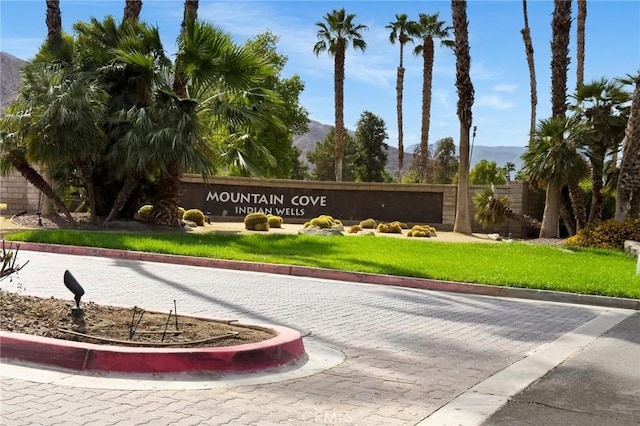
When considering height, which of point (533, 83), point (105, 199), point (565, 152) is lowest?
point (105, 199)

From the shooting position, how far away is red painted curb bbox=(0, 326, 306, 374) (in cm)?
512

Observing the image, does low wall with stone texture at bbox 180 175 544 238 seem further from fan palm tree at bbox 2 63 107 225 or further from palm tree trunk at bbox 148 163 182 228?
fan palm tree at bbox 2 63 107 225

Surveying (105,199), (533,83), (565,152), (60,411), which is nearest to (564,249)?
(565,152)

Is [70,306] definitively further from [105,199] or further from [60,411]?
[105,199]

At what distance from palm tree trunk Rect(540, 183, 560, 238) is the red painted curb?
2058 cm

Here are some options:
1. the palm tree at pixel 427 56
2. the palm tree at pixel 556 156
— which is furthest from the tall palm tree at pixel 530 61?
the palm tree at pixel 556 156

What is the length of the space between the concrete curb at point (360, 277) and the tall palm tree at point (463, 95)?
1529 centimetres

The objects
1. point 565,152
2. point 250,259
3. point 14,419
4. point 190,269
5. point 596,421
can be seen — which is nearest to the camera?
point 14,419

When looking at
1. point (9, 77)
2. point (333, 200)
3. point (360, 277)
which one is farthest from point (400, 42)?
point (9, 77)

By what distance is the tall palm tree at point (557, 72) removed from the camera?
909 inches

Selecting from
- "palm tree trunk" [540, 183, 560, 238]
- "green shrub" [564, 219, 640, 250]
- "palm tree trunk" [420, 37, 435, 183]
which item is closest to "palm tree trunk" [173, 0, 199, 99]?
"green shrub" [564, 219, 640, 250]

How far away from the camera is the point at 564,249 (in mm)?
18938

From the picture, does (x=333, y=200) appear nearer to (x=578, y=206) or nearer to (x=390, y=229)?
(x=390, y=229)

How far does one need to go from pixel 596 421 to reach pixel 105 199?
67.3 feet
